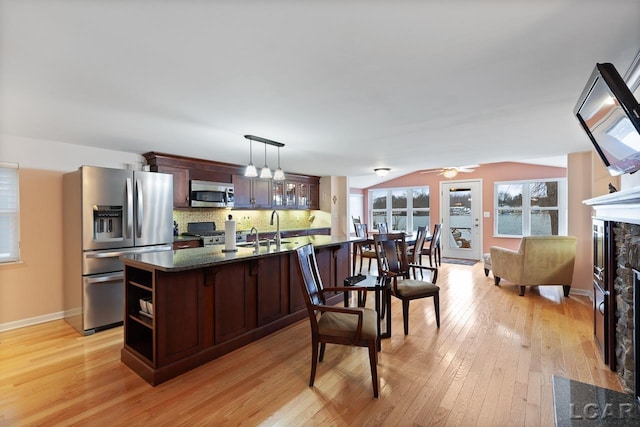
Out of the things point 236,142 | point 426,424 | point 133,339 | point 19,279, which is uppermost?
point 236,142

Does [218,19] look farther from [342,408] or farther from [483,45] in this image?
[342,408]

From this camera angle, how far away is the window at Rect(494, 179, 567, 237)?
6.75 m

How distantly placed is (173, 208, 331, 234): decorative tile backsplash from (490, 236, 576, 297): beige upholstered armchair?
13.9 feet

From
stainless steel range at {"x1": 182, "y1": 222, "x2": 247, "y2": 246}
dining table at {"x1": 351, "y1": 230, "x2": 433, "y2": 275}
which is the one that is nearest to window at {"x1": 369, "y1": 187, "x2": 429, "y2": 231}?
dining table at {"x1": 351, "y1": 230, "x2": 433, "y2": 275}

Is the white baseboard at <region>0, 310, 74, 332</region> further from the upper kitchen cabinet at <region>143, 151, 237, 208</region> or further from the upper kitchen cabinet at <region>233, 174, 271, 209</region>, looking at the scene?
the upper kitchen cabinet at <region>233, 174, 271, 209</region>

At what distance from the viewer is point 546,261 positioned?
14.4 ft

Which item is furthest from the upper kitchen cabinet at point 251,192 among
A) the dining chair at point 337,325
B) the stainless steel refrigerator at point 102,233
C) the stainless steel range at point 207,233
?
the dining chair at point 337,325

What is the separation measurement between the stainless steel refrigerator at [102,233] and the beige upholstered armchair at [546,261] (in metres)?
5.13

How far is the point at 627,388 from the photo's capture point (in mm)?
2049

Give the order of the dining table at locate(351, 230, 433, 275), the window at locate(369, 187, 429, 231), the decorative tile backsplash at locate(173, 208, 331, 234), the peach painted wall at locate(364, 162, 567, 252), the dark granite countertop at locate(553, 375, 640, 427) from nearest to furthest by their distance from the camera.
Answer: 1. the dark granite countertop at locate(553, 375, 640, 427)
2. the dining table at locate(351, 230, 433, 275)
3. the decorative tile backsplash at locate(173, 208, 331, 234)
4. the peach painted wall at locate(364, 162, 567, 252)
5. the window at locate(369, 187, 429, 231)

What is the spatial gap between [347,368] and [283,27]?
7.91 feet

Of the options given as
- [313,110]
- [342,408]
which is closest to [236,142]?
[313,110]

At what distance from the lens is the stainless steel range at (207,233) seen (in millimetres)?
4793

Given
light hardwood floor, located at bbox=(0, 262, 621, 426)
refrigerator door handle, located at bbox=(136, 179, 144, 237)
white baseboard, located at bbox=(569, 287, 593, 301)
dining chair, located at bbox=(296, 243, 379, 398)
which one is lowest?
light hardwood floor, located at bbox=(0, 262, 621, 426)
